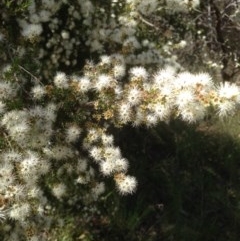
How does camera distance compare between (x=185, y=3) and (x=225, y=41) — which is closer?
(x=185, y=3)

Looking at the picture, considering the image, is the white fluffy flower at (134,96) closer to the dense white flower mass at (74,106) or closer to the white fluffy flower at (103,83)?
the dense white flower mass at (74,106)

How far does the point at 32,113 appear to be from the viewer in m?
2.70

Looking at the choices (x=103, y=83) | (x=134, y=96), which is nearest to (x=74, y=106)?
(x=103, y=83)

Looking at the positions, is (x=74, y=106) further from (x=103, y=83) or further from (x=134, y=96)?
(x=134, y=96)

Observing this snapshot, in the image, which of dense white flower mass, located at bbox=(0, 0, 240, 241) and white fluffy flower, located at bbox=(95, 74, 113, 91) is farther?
white fluffy flower, located at bbox=(95, 74, 113, 91)

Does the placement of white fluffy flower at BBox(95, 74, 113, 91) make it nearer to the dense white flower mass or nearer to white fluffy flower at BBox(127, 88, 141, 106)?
the dense white flower mass

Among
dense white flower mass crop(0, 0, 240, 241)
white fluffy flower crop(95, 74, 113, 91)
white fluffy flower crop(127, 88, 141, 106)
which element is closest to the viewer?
dense white flower mass crop(0, 0, 240, 241)

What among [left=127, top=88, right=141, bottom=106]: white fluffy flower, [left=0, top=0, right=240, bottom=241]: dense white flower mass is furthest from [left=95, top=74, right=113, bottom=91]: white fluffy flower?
[left=127, top=88, right=141, bottom=106]: white fluffy flower

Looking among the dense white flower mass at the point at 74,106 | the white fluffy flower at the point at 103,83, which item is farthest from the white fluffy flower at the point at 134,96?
the white fluffy flower at the point at 103,83

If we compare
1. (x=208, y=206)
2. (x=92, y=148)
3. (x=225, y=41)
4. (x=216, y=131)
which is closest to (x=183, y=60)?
(x=225, y=41)

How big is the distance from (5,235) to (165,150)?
2.94m

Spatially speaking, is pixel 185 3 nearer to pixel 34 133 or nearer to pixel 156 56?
pixel 156 56

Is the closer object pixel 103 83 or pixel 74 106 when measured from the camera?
pixel 103 83

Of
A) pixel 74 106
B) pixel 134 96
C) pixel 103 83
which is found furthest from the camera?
pixel 74 106
